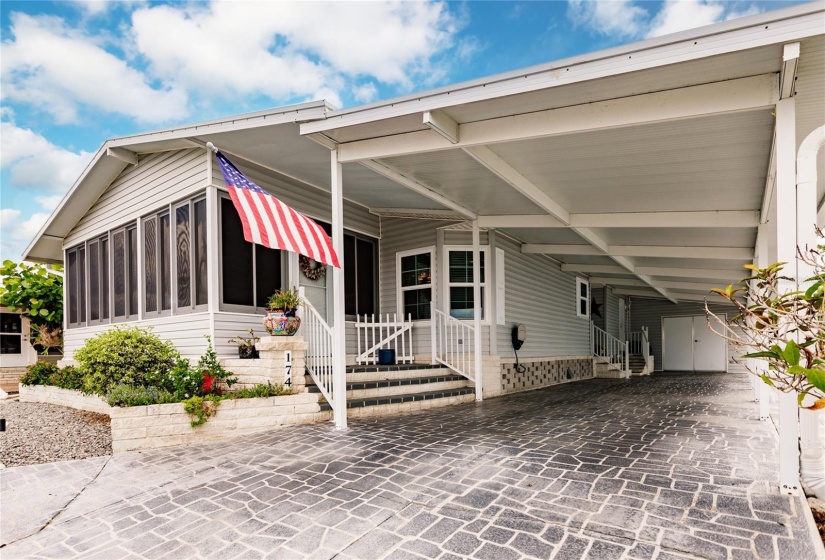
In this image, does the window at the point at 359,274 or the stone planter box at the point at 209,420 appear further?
the window at the point at 359,274

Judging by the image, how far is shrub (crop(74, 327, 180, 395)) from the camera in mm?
6137

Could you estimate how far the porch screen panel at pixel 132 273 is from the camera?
323 inches

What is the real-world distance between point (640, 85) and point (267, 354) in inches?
192

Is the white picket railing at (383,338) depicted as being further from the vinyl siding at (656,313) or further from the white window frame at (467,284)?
the vinyl siding at (656,313)

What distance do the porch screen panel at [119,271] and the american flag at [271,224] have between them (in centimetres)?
481

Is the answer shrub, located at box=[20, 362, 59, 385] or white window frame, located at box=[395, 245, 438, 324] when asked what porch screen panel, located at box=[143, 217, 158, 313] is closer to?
shrub, located at box=[20, 362, 59, 385]

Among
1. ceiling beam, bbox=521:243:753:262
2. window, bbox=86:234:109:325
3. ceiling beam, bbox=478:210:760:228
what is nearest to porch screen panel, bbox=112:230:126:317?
window, bbox=86:234:109:325

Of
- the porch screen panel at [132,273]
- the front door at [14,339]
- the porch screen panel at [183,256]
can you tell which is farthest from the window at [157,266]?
the front door at [14,339]

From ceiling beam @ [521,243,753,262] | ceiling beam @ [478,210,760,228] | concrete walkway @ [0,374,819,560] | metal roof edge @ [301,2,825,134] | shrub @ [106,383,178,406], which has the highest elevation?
metal roof edge @ [301,2,825,134]

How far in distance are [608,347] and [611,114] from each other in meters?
12.5

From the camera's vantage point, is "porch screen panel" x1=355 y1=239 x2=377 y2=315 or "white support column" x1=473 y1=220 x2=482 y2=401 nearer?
"white support column" x1=473 y1=220 x2=482 y2=401

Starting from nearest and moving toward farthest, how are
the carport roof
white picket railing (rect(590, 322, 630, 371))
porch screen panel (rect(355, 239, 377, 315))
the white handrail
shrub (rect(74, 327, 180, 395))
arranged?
1. the carport roof
2. the white handrail
3. shrub (rect(74, 327, 180, 395))
4. porch screen panel (rect(355, 239, 377, 315))
5. white picket railing (rect(590, 322, 630, 371))

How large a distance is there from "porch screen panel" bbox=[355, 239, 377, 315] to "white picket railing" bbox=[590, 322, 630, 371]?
325 inches

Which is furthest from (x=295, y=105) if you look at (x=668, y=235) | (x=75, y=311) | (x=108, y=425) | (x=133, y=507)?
(x=75, y=311)
